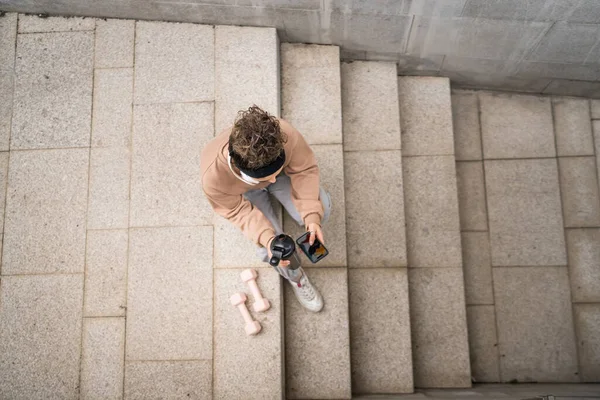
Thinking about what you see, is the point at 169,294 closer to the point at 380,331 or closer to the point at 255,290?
the point at 255,290

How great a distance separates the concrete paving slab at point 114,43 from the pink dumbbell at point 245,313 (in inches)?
94.2

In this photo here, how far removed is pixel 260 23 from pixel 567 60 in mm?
2875

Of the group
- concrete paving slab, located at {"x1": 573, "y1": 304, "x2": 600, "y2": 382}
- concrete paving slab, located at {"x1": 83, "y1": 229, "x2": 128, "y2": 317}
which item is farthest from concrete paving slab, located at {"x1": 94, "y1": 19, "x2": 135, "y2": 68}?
concrete paving slab, located at {"x1": 573, "y1": 304, "x2": 600, "y2": 382}

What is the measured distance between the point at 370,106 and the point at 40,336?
3705mm

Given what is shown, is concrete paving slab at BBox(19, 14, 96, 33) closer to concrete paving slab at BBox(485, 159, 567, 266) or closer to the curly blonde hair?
the curly blonde hair

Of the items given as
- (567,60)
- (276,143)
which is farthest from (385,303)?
(567,60)

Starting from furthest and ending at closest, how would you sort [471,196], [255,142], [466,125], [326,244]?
1. [466,125]
2. [471,196]
3. [326,244]
4. [255,142]

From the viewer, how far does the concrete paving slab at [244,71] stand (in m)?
A: 3.69

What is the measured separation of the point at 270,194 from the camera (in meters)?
3.51

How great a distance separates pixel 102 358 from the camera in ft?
11.3

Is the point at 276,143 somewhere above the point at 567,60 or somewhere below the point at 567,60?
below

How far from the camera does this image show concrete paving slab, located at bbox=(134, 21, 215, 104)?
12.3 ft

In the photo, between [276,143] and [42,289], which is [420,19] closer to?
[276,143]

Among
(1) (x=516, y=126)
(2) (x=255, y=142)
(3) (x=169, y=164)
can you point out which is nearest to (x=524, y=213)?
(1) (x=516, y=126)
